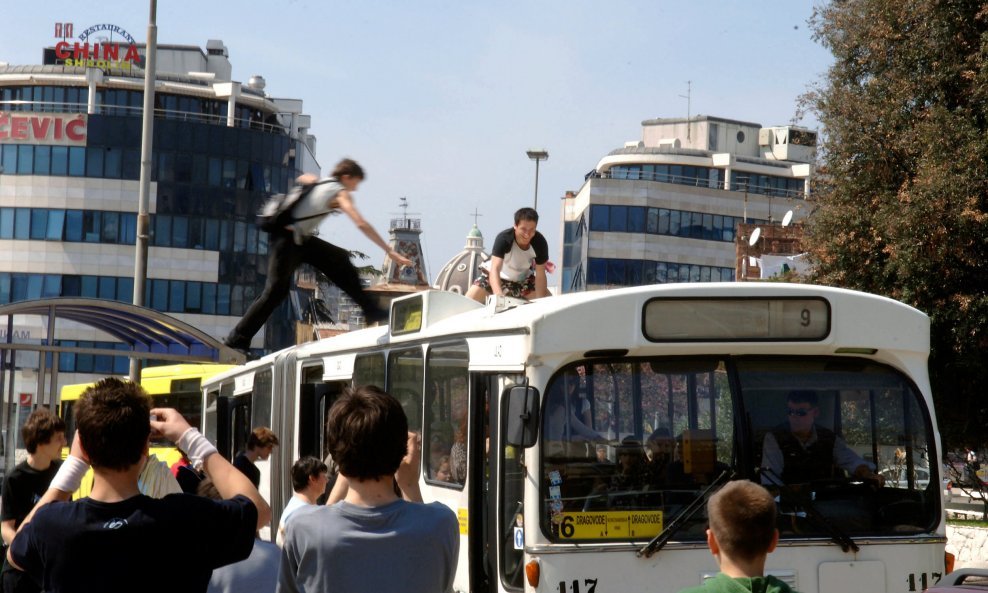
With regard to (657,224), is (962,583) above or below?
below

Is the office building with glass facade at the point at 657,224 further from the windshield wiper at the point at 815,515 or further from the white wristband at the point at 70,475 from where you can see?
the white wristband at the point at 70,475

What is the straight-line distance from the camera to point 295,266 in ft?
32.3

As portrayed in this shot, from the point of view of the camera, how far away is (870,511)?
24.7 feet

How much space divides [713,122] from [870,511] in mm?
98814

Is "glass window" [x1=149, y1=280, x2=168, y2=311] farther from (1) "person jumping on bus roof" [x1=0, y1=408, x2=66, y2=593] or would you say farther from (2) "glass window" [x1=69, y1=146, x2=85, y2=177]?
(1) "person jumping on bus roof" [x1=0, y1=408, x2=66, y2=593]

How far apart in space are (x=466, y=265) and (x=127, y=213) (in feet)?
283

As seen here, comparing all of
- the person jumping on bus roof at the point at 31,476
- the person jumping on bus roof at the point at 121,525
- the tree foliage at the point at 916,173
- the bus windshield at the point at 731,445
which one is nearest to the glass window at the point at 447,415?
the bus windshield at the point at 731,445

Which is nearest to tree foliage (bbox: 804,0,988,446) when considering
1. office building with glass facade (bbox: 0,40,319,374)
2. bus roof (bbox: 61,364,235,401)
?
bus roof (bbox: 61,364,235,401)

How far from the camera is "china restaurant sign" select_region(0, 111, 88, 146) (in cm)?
6656

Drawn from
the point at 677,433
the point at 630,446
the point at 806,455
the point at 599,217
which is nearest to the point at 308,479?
the point at 630,446

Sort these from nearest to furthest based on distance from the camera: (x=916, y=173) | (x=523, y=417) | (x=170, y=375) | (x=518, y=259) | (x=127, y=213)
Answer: (x=523, y=417) < (x=518, y=259) < (x=916, y=173) < (x=170, y=375) < (x=127, y=213)

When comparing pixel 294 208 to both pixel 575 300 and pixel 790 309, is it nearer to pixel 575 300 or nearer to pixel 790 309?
pixel 575 300

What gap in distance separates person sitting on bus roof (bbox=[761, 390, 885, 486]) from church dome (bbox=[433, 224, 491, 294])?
126405 millimetres

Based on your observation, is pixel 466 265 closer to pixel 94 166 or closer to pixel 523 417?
pixel 94 166
